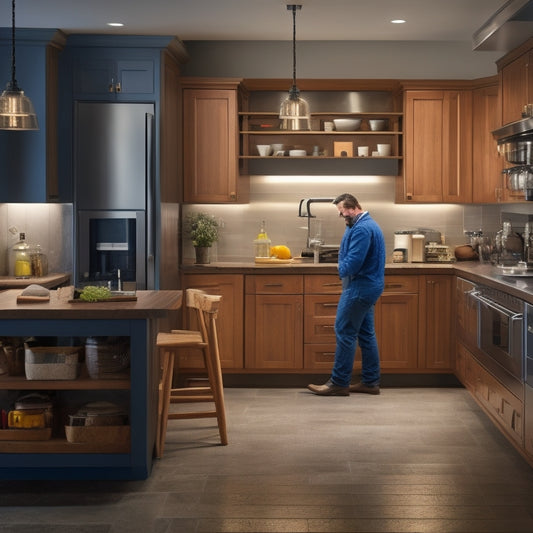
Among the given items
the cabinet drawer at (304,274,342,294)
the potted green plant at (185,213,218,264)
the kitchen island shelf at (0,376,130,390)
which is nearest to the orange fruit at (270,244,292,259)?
the cabinet drawer at (304,274,342,294)

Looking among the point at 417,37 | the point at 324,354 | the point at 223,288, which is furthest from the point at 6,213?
the point at 417,37

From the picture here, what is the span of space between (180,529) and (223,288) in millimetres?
3378

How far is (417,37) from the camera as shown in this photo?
7.38 m

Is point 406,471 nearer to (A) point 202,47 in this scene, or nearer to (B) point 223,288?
(B) point 223,288

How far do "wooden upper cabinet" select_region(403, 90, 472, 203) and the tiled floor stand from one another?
6.74 ft

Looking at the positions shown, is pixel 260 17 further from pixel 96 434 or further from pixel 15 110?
pixel 96 434

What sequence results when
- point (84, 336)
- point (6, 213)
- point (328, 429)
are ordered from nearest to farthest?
1. point (84, 336)
2. point (328, 429)
3. point (6, 213)

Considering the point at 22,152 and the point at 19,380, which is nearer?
the point at 19,380

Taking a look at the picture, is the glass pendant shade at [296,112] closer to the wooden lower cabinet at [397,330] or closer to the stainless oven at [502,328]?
the stainless oven at [502,328]

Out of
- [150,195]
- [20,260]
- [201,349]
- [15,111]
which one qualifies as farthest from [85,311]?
[20,260]

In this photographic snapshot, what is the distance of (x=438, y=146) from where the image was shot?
750 centimetres

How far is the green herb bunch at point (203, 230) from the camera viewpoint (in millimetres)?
7449

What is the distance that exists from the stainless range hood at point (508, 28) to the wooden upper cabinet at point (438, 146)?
35.6 inches

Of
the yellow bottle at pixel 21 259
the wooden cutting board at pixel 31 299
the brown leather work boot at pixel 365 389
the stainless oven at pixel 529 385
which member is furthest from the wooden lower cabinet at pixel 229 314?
the stainless oven at pixel 529 385
